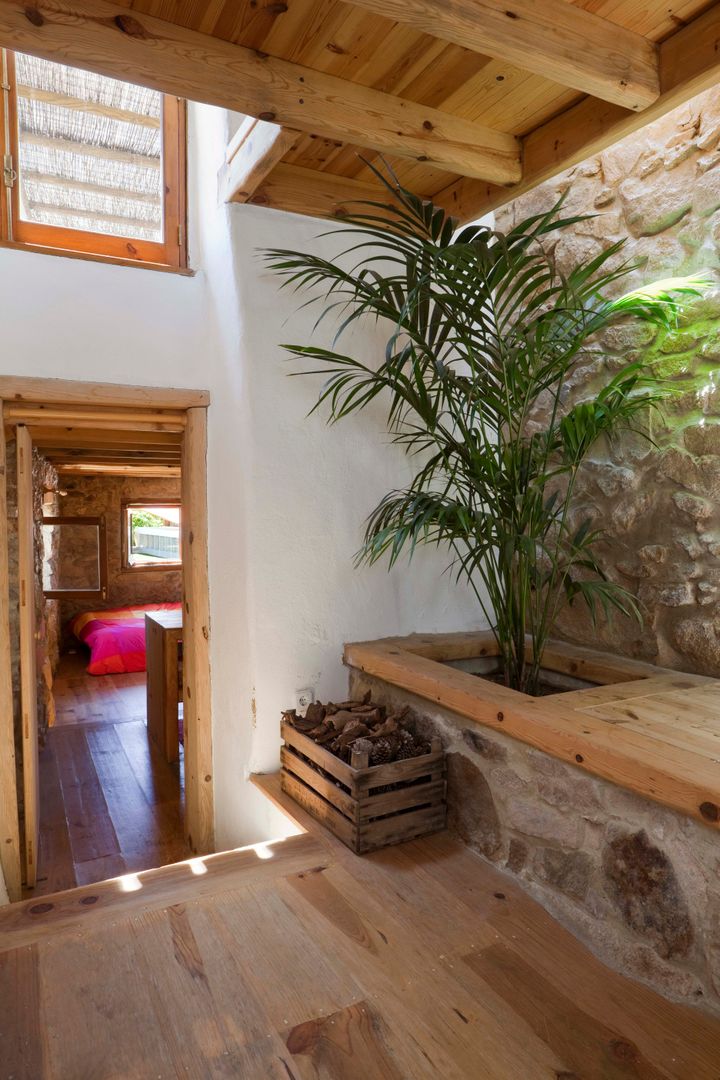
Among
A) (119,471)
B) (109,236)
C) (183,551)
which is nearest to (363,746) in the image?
(183,551)

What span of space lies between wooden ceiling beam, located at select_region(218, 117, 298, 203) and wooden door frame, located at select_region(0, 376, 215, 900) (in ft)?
2.45

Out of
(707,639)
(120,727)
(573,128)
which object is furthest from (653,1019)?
(120,727)

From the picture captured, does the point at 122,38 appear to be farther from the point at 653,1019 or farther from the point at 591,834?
the point at 653,1019

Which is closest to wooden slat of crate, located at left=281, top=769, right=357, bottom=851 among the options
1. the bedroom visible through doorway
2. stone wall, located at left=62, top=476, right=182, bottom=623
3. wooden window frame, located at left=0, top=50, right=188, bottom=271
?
the bedroom visible through doorway

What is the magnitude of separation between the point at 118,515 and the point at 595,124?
7.31 metres

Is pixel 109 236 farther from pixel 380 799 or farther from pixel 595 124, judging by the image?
pixel 380 799

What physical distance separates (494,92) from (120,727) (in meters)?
4.59

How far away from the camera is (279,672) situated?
2.59 m

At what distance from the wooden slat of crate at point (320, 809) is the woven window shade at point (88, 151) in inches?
85.1

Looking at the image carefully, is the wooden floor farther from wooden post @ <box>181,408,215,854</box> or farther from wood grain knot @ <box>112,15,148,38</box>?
wood grain knot @ <box>112,15,148,38</box>

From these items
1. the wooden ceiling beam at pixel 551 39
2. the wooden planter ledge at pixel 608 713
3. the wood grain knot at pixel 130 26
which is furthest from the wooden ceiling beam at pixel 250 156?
the wooden planter ledge at pixel 608 713

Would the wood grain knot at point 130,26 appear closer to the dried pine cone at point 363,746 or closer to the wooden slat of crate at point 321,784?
the dried pine cone at point 363,746

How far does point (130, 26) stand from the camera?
174 centimetres

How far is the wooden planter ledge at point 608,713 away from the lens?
1.34m
